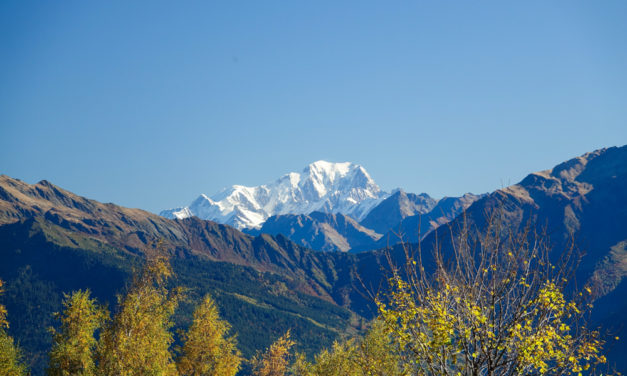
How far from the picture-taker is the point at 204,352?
58562 millimetres

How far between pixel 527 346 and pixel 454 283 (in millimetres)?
3835

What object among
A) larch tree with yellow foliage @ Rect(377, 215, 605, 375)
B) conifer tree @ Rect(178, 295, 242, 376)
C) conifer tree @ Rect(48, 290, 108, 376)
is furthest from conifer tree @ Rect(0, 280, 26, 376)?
larch tree with yellow foliage @ Rect(377, 215, 605, 375)

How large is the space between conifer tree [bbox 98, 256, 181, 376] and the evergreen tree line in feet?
0.37

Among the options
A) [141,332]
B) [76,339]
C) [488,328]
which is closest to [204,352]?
[141,332]

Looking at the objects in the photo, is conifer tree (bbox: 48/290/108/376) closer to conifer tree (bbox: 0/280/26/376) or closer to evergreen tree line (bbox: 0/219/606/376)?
evergreen tree line (bbox: 0/219/606/376)

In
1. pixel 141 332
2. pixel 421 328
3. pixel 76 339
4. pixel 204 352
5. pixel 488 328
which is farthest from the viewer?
pixel 204 352

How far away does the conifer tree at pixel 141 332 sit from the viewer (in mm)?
45156

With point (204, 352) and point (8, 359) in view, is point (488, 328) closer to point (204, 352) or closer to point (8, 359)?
point (204, 352)

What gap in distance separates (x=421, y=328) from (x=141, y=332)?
38846 millimetres

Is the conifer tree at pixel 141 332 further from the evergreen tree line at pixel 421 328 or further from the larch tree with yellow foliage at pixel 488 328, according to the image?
the larch tree with yellow foliage at pixel 488 328

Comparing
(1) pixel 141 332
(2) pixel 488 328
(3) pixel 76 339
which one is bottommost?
(2) pixel 488 328

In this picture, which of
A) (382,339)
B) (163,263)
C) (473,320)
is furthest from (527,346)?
(163,263)

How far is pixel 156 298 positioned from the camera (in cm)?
5100

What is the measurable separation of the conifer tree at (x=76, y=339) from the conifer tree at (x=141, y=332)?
248 cm
